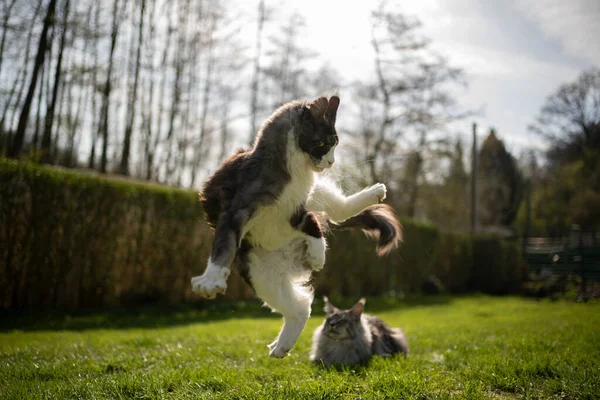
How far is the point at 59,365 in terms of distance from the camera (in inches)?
185

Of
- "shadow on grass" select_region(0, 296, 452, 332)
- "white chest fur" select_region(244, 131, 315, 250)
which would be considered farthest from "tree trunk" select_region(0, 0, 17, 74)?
"white chest fur" select_region(244, 131, 315, 250)

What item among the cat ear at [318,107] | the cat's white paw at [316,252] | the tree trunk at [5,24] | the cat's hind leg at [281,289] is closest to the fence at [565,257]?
the cat's hind leg at [281,289]

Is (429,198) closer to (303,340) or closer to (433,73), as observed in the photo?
(433,73)

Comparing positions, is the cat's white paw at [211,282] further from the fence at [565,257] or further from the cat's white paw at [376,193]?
the fence at [565,257]

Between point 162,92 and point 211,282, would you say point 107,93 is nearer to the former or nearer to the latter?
point 162,92

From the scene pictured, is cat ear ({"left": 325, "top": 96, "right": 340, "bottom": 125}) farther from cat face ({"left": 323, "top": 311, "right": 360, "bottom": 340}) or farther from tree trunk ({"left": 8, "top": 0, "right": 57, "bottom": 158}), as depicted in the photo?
tree trunk ({"left": 8, "top": 0, "right": 57, "bottom": 158})

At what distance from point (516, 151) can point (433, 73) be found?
5.91 meters

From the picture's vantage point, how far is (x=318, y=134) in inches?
127

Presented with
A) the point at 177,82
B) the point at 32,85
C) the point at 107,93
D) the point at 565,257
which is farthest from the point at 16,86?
the point at 565,257

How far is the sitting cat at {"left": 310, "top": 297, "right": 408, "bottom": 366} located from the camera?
217 inches

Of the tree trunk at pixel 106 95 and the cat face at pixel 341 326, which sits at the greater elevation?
the tree trunk at pixel 106 95

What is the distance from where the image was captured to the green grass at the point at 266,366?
372cm

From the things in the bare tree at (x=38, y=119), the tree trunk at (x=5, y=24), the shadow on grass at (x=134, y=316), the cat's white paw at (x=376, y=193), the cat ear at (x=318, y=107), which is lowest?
the shadow on grass at (x=134, y=316)

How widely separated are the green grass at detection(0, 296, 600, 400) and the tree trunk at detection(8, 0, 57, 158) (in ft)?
17.5
